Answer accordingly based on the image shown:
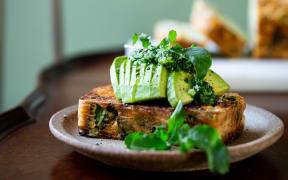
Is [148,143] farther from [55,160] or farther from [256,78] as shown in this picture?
[256,78]

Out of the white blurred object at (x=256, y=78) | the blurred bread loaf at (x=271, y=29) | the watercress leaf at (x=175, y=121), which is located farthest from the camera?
the blurred bread loaf at (x=271, y=29)

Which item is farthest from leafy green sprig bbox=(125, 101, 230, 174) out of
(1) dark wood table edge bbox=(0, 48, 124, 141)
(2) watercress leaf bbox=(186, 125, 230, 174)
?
(1) dark wood table edge bbox=(0, 48, 124, 141)

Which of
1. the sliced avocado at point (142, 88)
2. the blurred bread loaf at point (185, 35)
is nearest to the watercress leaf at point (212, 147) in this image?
the sliced avocado at point (142, 88)

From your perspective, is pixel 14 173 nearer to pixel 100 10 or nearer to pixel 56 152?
pixel 56 152

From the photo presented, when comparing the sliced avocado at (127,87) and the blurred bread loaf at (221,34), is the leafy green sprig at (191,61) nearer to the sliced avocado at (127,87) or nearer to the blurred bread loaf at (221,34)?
the sliced avocado at (127,87)

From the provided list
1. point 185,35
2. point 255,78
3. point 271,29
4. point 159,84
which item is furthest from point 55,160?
point 271,29

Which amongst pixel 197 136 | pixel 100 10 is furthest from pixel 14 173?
pixel 100 10
